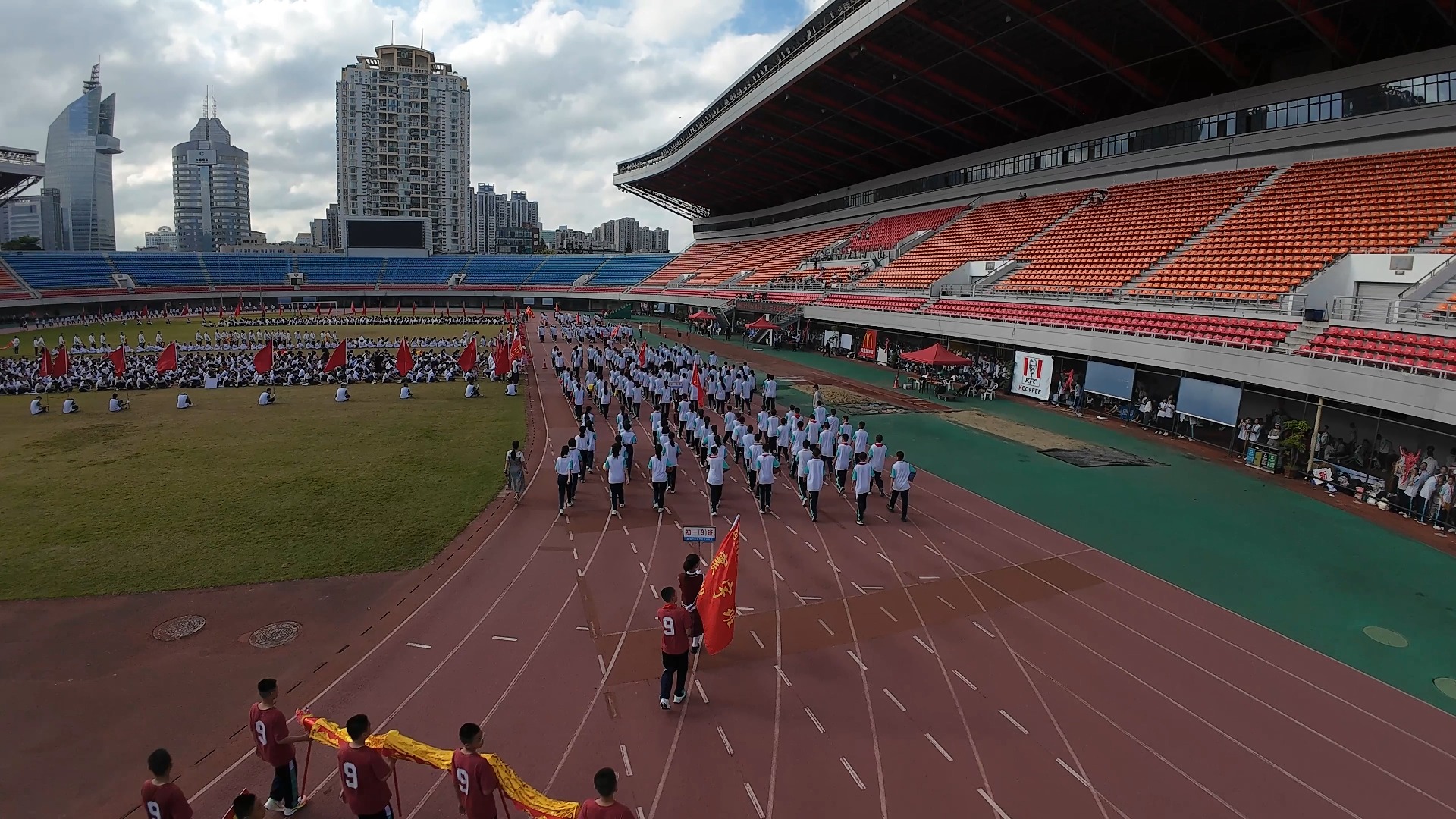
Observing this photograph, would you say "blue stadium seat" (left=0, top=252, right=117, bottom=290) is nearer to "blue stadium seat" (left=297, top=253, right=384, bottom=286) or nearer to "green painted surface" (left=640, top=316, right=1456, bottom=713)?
"blue stadium seat" (left=297, top=253, right=384, bottom=286)

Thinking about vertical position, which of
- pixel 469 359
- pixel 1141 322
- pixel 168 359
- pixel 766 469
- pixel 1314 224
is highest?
pixel 1314 224

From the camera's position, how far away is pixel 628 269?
90.9 metres

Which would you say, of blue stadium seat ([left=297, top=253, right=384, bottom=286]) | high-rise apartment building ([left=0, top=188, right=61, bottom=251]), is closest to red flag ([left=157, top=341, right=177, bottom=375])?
blue stadium seat ([left=297, top=253, right=384, bottom=286])

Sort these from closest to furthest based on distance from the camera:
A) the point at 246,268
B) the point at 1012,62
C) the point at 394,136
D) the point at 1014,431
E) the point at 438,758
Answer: the point at 438,758 → the point at 1014,431 → the point at 1012,62 → the point at 246,268 → the point at 394,136

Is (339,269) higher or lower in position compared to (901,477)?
higher

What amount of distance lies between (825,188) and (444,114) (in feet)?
243

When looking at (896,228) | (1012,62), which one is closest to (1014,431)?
(1012,62)

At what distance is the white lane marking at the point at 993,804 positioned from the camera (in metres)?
6.36

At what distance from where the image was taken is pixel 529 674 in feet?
27.6

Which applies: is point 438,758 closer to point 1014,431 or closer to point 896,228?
point 1014,431

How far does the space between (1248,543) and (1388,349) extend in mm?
7394

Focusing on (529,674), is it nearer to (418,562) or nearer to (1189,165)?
(418,562)

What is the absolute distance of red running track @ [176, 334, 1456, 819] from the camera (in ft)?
21.8

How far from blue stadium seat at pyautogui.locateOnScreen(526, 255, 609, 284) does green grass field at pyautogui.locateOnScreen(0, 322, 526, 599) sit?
6710 centimetres
